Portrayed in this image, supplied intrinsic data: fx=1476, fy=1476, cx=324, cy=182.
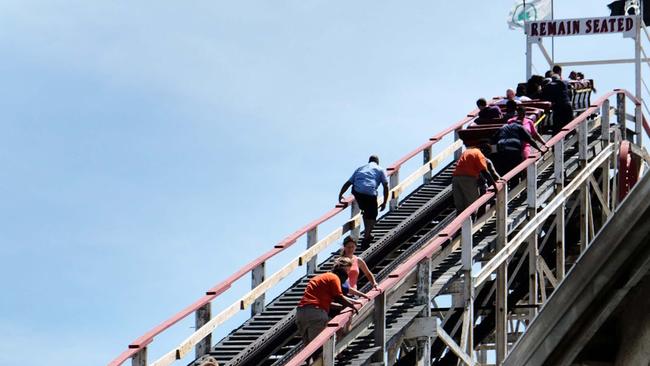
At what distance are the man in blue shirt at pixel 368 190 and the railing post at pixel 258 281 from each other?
248 cm

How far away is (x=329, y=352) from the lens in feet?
46.2

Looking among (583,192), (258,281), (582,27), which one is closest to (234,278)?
(258,281)

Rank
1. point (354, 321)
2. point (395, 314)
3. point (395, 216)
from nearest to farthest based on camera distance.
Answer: point (354, 321) → point (395, 314) → point (395, 216)

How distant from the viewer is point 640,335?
23.3 feet

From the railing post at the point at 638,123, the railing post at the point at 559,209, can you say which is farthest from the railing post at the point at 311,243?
the railing post at the point at 638,123

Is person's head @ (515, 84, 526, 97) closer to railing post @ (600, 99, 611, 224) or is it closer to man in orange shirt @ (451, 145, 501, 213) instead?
railing post @ (600, 99, 611, 224)

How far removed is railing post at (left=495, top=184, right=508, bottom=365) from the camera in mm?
18812

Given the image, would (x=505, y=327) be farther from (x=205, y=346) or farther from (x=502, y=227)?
(x=205, y=346)

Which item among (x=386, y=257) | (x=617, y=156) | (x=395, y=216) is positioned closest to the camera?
(x=386, y=257)

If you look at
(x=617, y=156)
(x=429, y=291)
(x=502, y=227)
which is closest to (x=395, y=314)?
(x=429, y=291)

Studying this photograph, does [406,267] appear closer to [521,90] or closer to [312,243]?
[312,243]

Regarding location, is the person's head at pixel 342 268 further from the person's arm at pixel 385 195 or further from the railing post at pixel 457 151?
the railing post at pixel 457 151

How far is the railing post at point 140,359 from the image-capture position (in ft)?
49.0

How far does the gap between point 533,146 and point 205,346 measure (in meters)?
6.29
